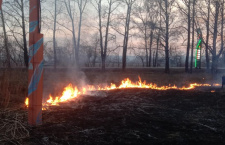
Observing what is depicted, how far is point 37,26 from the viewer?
18.2ft

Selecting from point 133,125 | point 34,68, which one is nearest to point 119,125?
point 133,125

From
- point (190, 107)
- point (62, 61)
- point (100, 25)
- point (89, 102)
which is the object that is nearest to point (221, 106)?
point (190, 107)

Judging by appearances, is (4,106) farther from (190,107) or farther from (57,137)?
(190,107)

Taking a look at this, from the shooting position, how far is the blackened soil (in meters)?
4.80

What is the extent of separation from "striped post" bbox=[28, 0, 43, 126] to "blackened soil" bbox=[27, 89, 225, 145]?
0.48m

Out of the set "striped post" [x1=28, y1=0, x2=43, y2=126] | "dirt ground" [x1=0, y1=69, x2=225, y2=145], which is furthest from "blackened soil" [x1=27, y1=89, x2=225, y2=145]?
"striped post" [x1=28, y1=0, x2=43, y2=126]

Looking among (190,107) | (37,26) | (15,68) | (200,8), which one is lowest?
(190,107)

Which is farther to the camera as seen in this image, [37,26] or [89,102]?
[89,102]

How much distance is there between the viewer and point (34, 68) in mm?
5496

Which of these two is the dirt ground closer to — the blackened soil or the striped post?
the blackened soil

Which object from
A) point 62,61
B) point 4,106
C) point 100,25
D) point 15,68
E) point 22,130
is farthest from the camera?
point 62,61

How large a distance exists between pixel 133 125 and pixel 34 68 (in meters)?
3.23

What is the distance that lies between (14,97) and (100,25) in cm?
2022

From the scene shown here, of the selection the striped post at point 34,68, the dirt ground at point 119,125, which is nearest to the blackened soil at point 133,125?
the dirt ground at point 119,125
